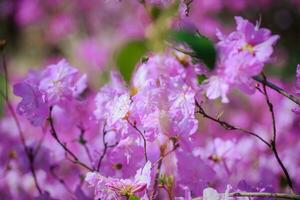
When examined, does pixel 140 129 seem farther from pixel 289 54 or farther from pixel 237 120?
pixel 289 54

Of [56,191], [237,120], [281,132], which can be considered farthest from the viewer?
[237,120]

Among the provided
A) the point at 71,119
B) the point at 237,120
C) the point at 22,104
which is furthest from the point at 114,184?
the point at 237,120

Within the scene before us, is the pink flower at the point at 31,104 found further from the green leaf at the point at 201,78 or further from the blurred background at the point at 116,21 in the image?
the blurred background at the point at 116,21

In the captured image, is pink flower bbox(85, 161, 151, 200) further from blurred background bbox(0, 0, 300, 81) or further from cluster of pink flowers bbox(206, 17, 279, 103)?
blurred background bbox(0, 0, 300, 81)

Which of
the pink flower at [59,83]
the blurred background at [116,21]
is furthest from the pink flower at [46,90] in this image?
the blurred background at [116,21]

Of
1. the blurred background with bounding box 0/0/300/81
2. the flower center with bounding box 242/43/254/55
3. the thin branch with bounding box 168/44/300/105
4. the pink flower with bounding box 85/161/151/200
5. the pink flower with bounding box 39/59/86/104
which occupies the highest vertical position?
the blurred background with bounding box 0/0/300/81

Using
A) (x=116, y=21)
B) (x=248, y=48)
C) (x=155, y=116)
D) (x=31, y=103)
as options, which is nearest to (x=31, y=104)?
(x=31, y=103)

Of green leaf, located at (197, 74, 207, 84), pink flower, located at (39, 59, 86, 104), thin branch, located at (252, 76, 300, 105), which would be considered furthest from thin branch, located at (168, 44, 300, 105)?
pink flower, located at (39, 59, 86, 104)

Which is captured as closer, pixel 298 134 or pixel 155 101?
pixel 155 101

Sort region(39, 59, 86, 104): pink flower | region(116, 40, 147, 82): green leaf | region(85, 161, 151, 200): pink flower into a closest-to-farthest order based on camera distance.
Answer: region(116, 40, 147, 82): green leaf, region(85, 161, 151, 200): pink flower, region(39, 59, 86, 104): pink flower

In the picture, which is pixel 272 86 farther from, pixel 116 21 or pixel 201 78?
pixel 116 21

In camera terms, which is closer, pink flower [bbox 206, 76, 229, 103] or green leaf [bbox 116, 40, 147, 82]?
green leaf [bbox 116, 40, 147, 82]
